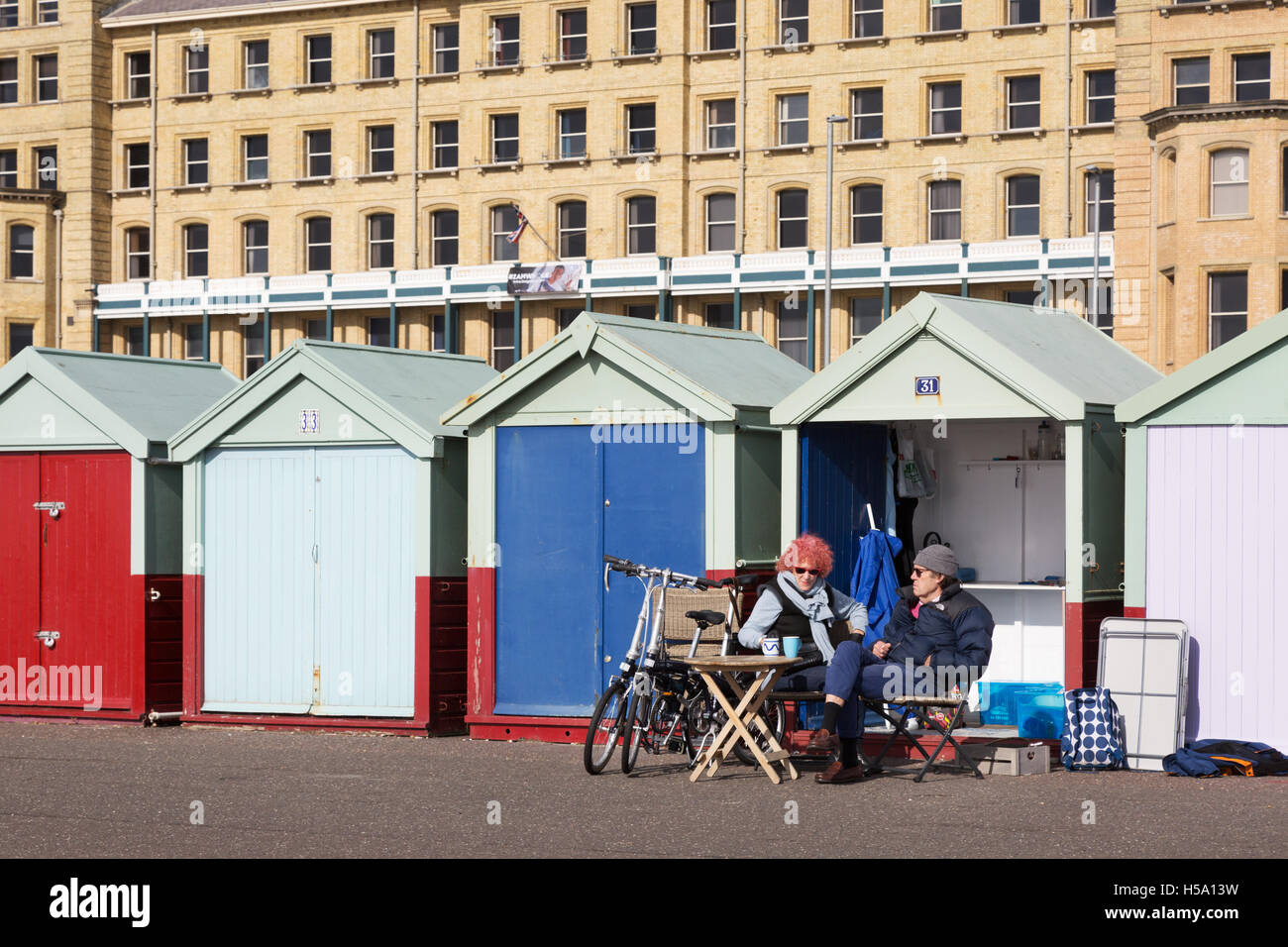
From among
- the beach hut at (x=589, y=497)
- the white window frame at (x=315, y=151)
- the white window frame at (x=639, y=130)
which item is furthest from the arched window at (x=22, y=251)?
the beach hut at (x=589, y=497)

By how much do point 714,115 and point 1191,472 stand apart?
4145 centimetres

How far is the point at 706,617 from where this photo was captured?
13.5 metres

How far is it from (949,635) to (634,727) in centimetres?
203

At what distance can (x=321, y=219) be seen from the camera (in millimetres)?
59375

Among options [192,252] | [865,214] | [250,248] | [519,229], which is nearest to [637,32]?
[519,229]

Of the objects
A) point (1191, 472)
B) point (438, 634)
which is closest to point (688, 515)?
point (438, 634)

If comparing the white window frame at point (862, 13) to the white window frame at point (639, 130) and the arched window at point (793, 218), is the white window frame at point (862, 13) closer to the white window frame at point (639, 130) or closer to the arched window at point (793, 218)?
the arched window at point (793, 218)

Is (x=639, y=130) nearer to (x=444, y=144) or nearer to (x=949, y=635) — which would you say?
(x=444, y=144)

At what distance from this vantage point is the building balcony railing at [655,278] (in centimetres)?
4938

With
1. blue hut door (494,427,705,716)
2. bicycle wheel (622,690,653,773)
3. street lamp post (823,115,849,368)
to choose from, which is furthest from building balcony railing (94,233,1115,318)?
bicycle wheel (622,690,653,773)

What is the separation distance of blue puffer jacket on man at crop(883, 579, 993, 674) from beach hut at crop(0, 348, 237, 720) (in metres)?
7.17

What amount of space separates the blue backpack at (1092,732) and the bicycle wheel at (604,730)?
2947mm

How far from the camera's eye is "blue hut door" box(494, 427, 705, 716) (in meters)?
15.5

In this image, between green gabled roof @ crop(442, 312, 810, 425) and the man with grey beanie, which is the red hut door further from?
the man with grey beanie
